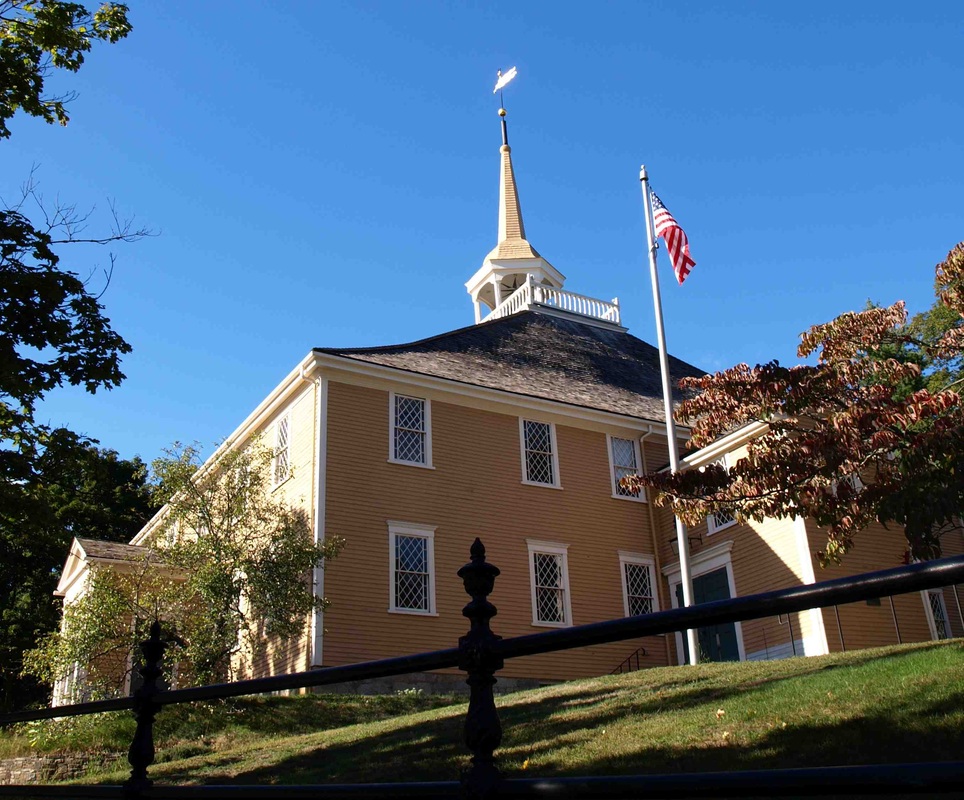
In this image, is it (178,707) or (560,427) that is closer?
(178,707)

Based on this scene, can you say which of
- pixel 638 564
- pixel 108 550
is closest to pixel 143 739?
pixel 638 564

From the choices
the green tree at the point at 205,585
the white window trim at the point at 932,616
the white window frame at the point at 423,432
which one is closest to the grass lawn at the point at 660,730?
the green tree at the point at 205,585

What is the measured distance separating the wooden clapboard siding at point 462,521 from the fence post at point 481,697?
57.1 feet

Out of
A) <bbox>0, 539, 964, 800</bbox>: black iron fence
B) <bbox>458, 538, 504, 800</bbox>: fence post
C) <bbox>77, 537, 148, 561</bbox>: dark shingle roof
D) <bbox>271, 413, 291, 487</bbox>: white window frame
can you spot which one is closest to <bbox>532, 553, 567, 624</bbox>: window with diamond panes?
<bbox>271, 413, 291, 487</bbox>: white window frame

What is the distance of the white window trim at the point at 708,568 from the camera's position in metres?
21.4

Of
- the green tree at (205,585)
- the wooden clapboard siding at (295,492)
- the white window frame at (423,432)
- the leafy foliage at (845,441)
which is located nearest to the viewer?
the leafy foliage at (845,441)

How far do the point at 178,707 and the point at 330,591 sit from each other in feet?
13.8

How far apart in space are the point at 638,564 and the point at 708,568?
2.11 meters

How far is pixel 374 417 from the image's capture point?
71.9 ft

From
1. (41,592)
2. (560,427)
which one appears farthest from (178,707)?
(41,592)

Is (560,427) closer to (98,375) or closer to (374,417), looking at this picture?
(374,417)

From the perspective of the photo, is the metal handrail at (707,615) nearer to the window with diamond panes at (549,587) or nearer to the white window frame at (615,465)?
the window with diamond panes at (549,587)

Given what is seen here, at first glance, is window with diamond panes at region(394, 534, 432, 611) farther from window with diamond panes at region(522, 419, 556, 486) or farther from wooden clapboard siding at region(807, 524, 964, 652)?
wooden clapboard siding at region(807, 524, 964, 652)

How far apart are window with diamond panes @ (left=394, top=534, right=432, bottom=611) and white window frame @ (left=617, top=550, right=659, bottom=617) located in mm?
5214
